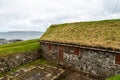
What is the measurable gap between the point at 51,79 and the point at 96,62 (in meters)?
4.89

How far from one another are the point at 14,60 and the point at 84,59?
30.6 ft

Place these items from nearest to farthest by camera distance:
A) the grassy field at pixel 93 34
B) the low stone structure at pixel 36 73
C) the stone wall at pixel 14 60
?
the grassy field at pixel 93 34 < the low stone structure at pixel 36 73 < the stone wall at pixel 14 60

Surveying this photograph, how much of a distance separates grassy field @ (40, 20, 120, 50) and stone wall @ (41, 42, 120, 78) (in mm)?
746

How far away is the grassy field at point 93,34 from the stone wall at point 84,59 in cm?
75

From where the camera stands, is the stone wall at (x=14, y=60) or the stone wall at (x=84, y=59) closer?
the stone wall at (x=84, y=59)

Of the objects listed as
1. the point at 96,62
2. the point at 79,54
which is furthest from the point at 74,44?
the point at 96,62

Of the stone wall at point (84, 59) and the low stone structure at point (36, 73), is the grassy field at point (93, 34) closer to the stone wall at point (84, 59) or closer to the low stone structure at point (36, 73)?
the stone wall at point (84, 59)

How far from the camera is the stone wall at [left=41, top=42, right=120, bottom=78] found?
15587 mm

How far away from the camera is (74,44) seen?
62.3ft

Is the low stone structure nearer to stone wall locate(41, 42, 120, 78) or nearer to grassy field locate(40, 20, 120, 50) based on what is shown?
stone wall locate(41, 42, 120, 78)

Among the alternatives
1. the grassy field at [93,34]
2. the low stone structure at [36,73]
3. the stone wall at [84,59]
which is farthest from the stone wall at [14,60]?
the grassy field at [93,34]

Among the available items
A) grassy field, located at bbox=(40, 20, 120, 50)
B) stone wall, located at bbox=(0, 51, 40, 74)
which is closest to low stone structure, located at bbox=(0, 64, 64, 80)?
stone wall, located at bbox=(0, 51, 40, 74)

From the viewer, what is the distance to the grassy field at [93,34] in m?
16.3

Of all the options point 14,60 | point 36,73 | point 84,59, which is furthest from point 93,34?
point 14,60
